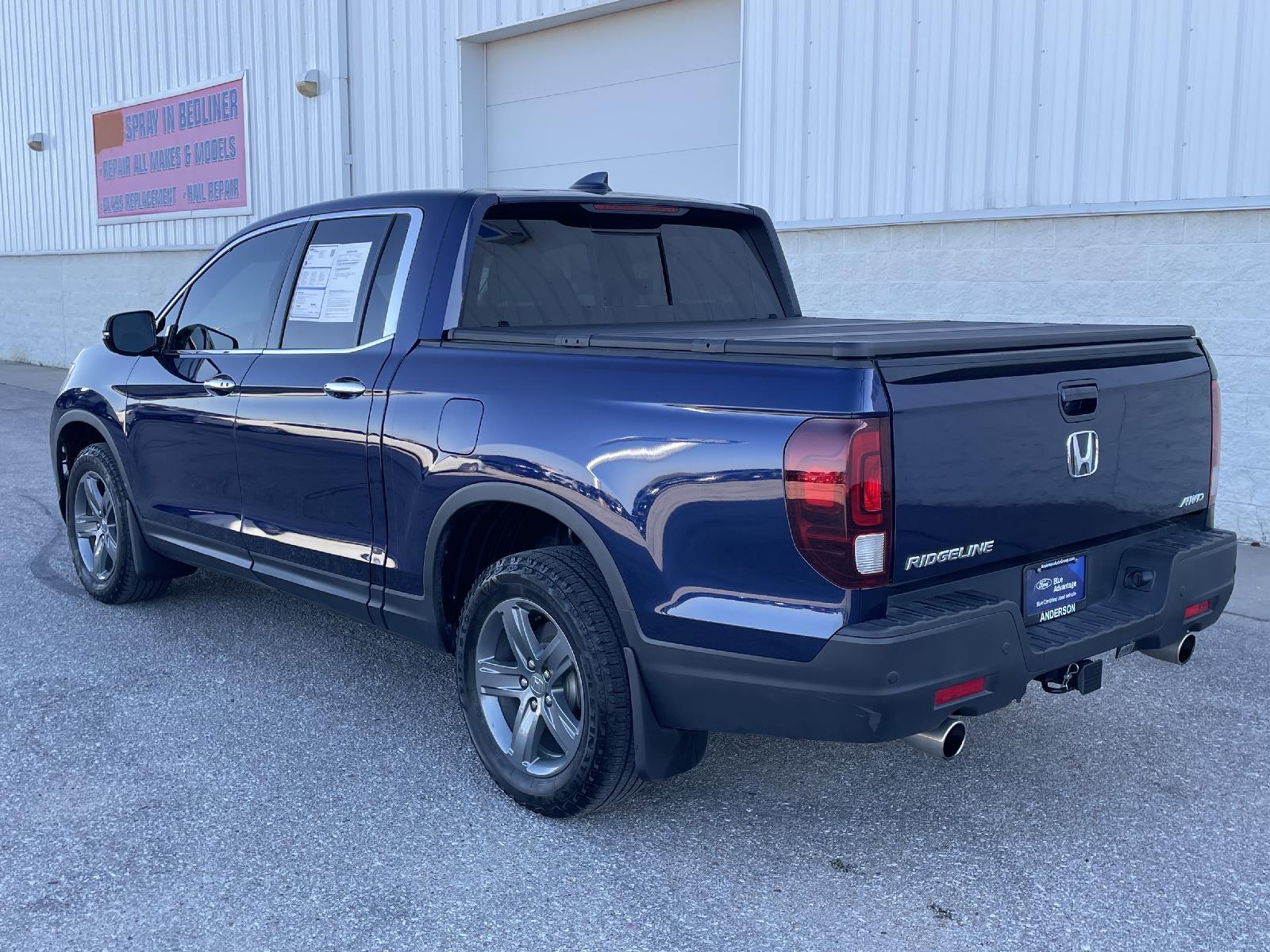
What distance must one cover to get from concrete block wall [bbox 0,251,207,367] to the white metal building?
2.88m

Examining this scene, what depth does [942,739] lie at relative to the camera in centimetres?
309

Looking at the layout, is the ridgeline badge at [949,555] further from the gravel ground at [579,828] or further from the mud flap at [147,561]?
the mud flap at [147,561]

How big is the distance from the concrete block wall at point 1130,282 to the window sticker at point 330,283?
5.05 m

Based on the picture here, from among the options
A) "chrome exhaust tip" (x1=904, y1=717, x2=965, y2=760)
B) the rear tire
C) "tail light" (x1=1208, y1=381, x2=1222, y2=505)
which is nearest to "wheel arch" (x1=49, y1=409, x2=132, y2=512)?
the rear tire

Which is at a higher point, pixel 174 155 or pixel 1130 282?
pixel 174 155

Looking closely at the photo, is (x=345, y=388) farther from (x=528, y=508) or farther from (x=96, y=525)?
(x=96, y=525)

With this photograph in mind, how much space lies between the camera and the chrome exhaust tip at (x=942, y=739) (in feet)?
10.2

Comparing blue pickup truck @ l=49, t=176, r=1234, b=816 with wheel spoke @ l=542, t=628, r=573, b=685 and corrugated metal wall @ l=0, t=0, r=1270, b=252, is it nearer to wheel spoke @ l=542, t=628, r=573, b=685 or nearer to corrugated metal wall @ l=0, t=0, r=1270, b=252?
wheel spoke @ l=542, t=628, r=573, b=685

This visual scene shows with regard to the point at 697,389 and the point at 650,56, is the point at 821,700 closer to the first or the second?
the point at 697,389

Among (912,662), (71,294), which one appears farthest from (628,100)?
(71,294)

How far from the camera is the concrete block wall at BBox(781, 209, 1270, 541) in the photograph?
7301 millimetres

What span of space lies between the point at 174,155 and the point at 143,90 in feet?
4.45

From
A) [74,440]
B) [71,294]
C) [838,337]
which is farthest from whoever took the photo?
[71,294]

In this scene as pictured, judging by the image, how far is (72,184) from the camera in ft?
62.4
